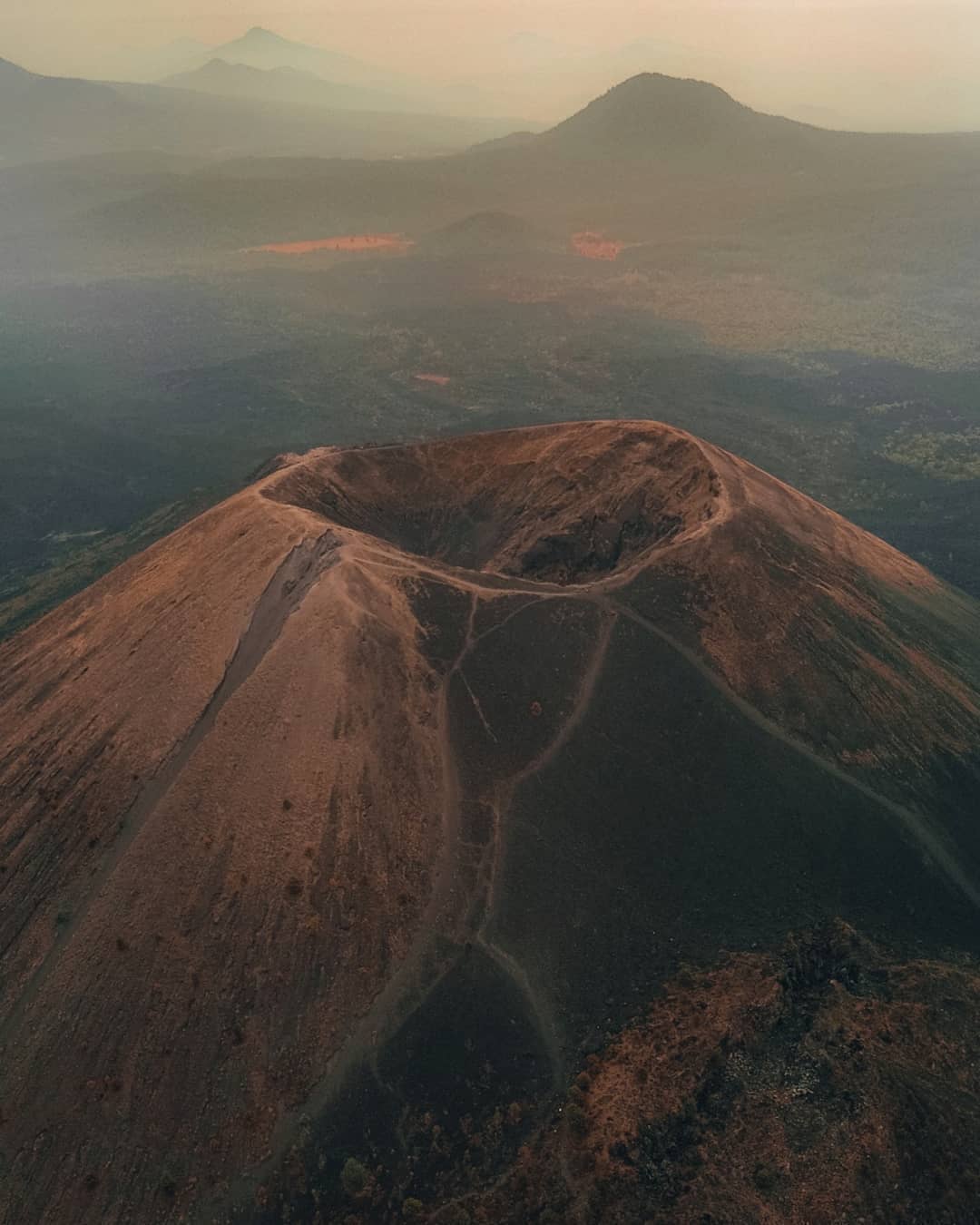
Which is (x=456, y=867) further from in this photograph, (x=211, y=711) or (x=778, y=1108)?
(x=778, y=1108)

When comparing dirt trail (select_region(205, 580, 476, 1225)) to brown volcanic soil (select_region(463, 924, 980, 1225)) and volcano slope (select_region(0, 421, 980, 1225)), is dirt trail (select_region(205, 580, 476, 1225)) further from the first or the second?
Result: brown volcanic soil (select_region(463, 924, 980, 1225))

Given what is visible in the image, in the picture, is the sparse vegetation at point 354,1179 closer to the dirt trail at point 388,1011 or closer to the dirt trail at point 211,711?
the dirt trail at point 388,1011

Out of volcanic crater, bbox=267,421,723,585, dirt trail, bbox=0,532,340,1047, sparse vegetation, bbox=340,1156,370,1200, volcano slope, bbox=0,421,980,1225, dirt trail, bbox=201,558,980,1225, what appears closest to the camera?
sparse vegetation, bbox=340,1156,370,1200

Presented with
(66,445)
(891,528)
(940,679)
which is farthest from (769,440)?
(66,445)

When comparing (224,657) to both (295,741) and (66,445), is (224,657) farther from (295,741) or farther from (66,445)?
(66,445)

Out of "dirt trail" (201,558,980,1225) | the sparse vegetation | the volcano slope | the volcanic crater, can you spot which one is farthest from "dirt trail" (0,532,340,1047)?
the sparse vegetation

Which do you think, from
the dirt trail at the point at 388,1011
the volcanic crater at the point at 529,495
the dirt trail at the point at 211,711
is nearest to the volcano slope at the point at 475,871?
the dirt trail at the point at 388,1011
